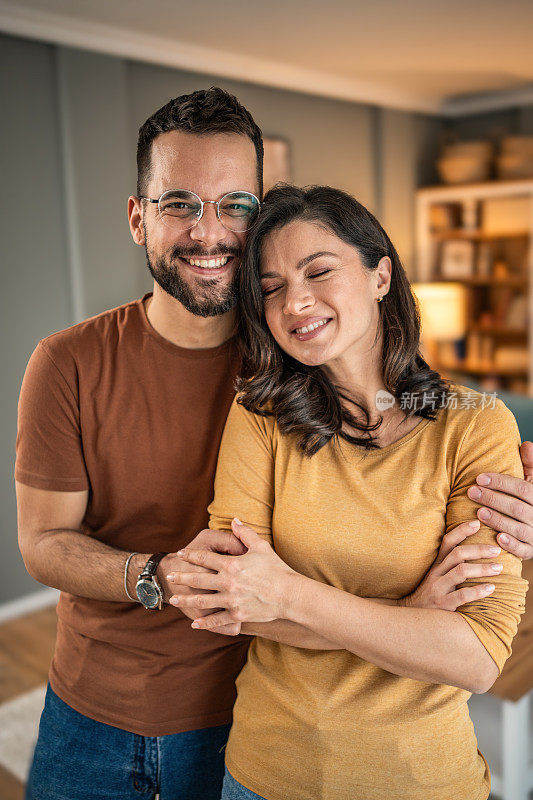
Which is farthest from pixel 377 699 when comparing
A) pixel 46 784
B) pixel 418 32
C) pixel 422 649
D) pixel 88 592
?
pixel 418 32

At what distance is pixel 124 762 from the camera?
4.71 feet

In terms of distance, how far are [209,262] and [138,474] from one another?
1.39 feet

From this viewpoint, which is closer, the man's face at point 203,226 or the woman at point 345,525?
the woman at point 345,525

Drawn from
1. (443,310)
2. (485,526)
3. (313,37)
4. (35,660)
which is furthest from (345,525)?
(443,310)

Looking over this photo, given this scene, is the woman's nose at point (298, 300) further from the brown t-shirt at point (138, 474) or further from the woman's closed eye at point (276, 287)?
the brown t-shirt at point (138, 474)

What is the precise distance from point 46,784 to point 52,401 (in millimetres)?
777

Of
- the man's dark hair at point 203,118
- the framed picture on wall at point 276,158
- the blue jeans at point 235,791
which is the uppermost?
the framed picture on wall at point 276,158

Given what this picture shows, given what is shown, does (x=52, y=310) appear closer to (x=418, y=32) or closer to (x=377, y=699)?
(x=418, y=32)

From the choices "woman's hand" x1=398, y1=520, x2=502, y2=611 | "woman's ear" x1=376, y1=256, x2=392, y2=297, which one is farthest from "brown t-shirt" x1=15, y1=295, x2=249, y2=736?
"woman's hand" x1=398, y1=520, x2=502, y2=611

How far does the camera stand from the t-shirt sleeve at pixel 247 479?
1.25 m

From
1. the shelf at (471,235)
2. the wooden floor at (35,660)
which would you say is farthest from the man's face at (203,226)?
the shelf at (471,235)

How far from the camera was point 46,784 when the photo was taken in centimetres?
150

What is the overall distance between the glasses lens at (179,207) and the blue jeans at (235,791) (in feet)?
3.18

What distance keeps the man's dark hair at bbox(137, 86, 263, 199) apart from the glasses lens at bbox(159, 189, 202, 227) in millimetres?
100
